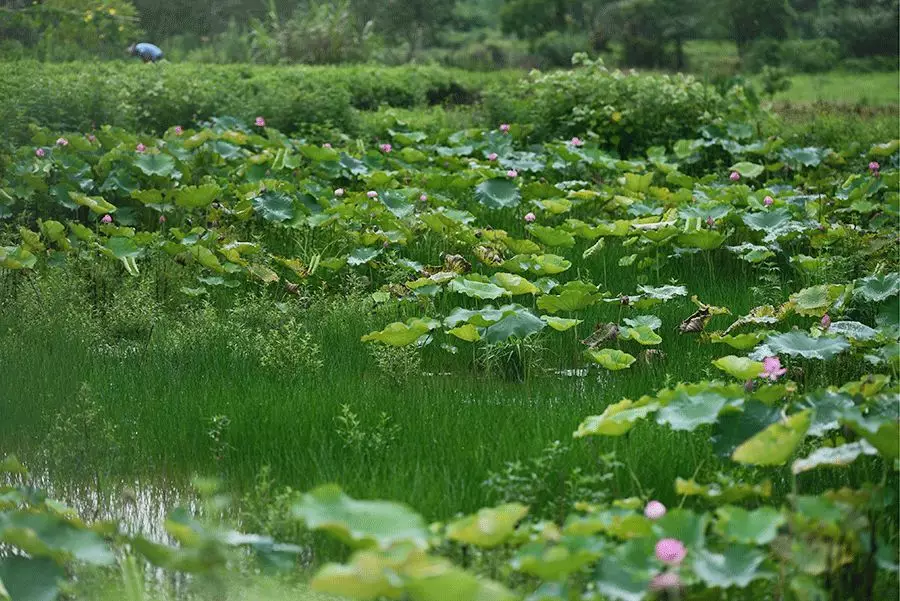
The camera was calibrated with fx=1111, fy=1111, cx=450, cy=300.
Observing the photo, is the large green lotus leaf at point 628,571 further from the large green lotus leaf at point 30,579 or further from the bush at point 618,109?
the bush at point 618,109

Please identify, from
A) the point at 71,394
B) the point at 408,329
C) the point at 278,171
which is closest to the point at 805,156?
the point at 278,171

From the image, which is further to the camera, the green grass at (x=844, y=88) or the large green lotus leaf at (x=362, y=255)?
the green grass at (x=844, y=88)

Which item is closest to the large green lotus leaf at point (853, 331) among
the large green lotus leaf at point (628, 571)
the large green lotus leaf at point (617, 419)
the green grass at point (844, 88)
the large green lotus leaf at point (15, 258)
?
the large green lotus leaf at point (617, 419)

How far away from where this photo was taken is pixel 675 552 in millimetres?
2045

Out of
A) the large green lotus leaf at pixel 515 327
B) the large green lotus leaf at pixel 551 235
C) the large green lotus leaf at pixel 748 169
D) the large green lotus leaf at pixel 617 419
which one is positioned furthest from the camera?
the large green lotus leaf at pixel 748 169

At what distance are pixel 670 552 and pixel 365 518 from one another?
0.57 meters

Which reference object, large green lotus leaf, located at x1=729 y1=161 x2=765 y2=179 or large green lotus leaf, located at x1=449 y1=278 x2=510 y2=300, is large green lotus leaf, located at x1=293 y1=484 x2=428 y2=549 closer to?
large green lotus leaf, located at x1=449 y1=278 x2=510 y2=300

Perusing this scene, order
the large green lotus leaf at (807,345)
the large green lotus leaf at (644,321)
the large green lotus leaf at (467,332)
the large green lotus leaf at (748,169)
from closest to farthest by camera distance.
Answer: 1. the large green lotus leaf at (807,345)
2. the large green lotus leaf at (467,332)
3. the large green lotus leaf at (644,321)
4. the large green lotus leaf at (748,169)

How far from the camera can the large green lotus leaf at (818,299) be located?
170 inches

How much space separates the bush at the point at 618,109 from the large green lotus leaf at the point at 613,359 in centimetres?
544

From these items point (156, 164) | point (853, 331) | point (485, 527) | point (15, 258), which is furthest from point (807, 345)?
point (156, 164)

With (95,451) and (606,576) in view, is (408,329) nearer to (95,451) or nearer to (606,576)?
(95,451)

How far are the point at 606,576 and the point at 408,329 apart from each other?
6.23 ft

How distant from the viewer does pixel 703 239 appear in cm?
532
